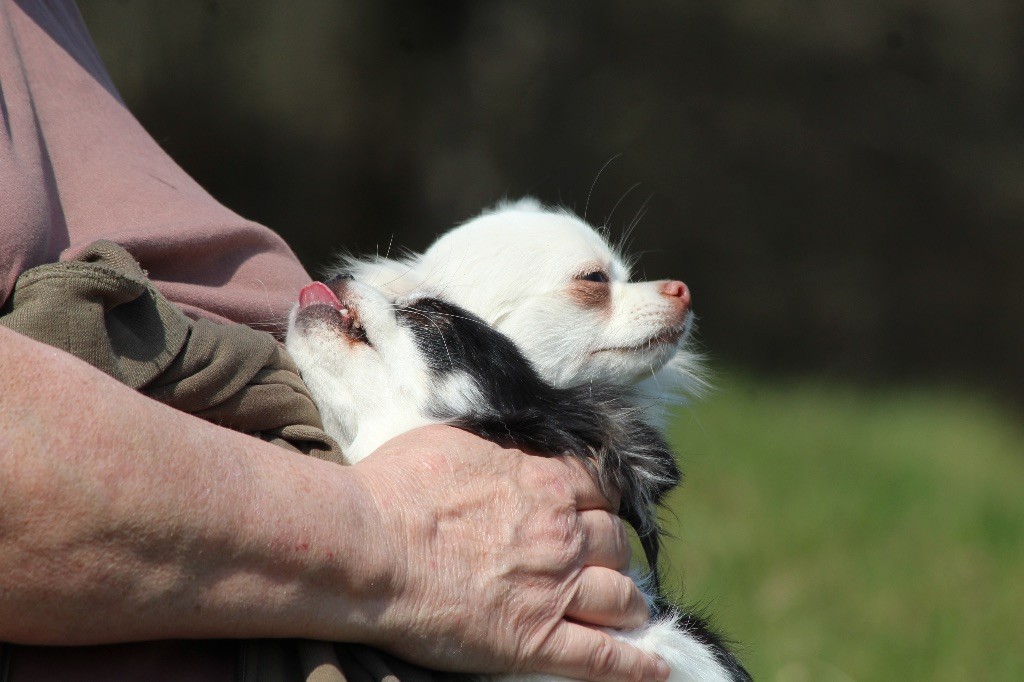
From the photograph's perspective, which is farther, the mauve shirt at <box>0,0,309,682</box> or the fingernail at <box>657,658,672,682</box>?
the fingernail at <box>657,658,672,682</box>

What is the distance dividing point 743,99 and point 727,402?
98.9 inches

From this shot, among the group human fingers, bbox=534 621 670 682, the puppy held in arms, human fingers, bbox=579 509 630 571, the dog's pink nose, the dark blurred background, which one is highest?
the dog's pink nose

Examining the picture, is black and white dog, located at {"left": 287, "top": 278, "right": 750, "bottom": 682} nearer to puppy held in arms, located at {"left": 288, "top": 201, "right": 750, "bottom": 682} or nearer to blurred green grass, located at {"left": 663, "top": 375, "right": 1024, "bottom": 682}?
puppy held in arms, located at {"left": 288, "top": 201, "right": 750, "bottom": 682}

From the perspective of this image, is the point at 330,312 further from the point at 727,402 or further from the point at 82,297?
the point at 727,402

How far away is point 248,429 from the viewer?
4.27 feet

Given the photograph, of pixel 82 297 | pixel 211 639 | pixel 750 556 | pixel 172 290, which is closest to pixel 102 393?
pixel 82 297

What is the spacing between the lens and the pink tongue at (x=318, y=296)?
1.60 m

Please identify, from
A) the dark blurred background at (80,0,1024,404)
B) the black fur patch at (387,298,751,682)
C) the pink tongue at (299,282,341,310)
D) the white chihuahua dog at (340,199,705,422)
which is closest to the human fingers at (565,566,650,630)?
the black fur patch at (387,298,751,682)

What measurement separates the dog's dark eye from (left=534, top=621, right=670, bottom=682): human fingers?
676 mm

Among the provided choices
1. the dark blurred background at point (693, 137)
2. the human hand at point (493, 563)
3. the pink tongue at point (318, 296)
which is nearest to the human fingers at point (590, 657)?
the human hand at point (493, 563)

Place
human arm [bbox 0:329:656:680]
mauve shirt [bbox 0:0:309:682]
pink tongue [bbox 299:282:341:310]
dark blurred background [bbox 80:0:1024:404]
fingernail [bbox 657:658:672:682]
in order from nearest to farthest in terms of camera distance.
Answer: human arm [bbox 0:329:656:680] → mauve shirt [bbox 0:0:309:682] → fingernail [bbox 657:658:672:682] → pink tongue [bbox 299:282:341:310] → dark blurred background [bbox 80:0:1024:404]

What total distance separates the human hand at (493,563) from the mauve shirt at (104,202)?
0.69 ft

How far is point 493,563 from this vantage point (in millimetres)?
1250

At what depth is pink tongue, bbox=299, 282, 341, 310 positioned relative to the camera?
1.60 m
